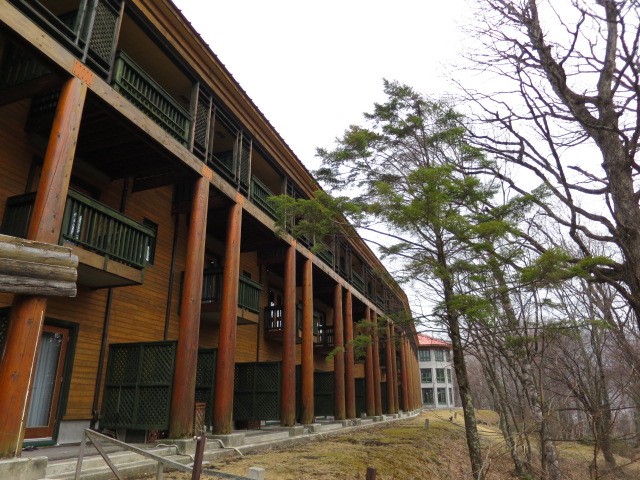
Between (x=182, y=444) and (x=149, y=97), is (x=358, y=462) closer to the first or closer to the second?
(x=182, y=444)

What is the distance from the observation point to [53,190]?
672 centimetres

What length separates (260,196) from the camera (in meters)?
14.4

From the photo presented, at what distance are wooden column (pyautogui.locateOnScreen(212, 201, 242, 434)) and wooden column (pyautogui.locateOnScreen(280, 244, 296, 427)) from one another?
305 cm

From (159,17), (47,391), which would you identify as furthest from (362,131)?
(47,391)

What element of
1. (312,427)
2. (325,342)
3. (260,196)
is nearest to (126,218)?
(260,196)

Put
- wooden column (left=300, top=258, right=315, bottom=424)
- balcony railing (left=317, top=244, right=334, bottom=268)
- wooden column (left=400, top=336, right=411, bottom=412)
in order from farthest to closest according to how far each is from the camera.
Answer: wooden column (left=400, top=336, right=411, bottom=412), balcony railing (left=317, top=244, right=334, bottom=268), wooden column (left=300, top=258, right=315, bottom=424)

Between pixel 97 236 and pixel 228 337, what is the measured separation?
13.3ft

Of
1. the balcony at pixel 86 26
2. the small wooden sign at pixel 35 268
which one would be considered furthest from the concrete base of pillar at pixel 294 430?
the balcony at pixel 86 26

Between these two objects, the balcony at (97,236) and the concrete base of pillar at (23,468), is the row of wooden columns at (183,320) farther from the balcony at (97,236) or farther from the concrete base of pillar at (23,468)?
the balcony at (97,236)

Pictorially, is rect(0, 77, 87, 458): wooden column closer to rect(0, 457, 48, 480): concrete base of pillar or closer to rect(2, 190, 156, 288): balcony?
rect(0, 457, 48, 480): concrete base of pillar

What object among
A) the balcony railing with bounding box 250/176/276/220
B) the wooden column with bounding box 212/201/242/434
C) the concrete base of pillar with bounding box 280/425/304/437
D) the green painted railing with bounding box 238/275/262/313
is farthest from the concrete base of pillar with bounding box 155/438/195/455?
the balcony railing with bounding box 250/176/276/220

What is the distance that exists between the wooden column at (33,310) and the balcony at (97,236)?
A: 0.94 m

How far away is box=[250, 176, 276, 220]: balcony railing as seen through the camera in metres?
13.7

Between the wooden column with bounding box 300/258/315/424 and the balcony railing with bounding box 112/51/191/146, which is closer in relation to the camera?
the balcony railing with bounding box 112/51/191/146
